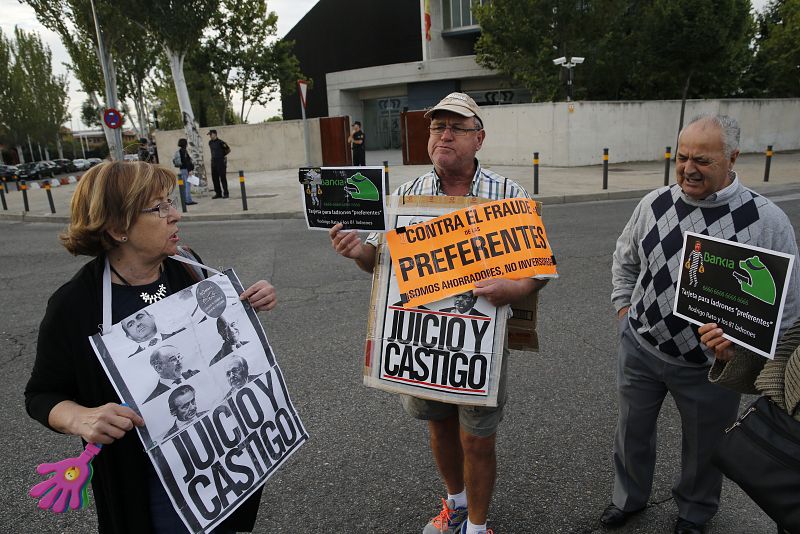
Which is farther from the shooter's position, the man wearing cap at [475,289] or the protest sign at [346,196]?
the man wearing cap at [475,289]

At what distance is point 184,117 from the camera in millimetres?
16219

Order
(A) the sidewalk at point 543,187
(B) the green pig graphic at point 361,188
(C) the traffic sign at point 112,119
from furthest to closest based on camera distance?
(C) the traffic sign at point 112,119 < (A) the sidewalk at point 543,187 < (B) the green pig graphic at point 361,188

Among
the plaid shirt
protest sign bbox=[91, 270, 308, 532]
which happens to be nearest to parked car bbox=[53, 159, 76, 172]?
the plaid shirt

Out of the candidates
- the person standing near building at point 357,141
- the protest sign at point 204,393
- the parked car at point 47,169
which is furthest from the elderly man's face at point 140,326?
the parked car at point 47,169

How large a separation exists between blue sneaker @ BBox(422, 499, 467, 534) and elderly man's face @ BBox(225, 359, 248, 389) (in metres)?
1.30

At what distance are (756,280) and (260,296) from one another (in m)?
1.71

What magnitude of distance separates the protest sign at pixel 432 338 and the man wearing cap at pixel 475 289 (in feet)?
0.34

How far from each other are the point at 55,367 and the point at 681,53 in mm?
22433

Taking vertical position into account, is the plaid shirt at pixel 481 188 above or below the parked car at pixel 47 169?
above

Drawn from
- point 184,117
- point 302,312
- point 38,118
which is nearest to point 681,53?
point 184,117

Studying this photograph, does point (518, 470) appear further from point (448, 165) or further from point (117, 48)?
point (117, 48)

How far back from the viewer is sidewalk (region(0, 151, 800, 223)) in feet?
43.8

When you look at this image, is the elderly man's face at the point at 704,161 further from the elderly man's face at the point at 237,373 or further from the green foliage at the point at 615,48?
the green foliage at the point at 615,48

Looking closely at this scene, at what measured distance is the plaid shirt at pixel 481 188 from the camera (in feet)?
8.04
